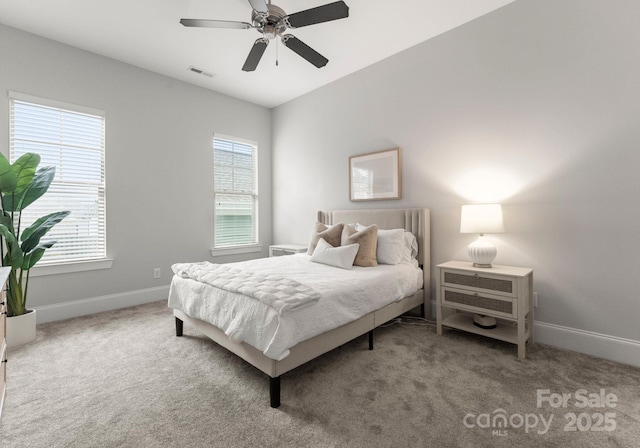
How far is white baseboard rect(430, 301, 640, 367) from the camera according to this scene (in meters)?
2.20

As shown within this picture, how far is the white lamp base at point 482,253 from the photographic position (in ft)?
8.55

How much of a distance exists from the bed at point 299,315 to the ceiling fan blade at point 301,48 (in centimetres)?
182

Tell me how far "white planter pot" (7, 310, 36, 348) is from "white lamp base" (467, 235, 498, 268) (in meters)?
4.11

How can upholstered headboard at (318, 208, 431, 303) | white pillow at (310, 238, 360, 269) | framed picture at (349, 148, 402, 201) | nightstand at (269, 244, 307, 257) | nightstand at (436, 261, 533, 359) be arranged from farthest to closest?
nightstand at (269, 244, 307, 257) < framed picture at (349, 148, 402, 201) < upholstered headboard at (318, 208, 431, 303) < white pillow at (310, 238, 360, 269) < nightstand at (436, 261, 533, 359)

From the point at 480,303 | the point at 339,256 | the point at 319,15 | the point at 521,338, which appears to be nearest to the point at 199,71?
the point at 319,15

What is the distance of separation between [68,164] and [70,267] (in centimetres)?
118

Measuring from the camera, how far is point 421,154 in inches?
133

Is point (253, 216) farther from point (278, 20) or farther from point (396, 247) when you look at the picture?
point (278, 20)

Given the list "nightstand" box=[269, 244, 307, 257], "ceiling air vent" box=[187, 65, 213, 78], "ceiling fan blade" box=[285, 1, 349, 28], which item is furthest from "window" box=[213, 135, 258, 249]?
"ceiling fan blade" box=[285, 1, 349, 28]

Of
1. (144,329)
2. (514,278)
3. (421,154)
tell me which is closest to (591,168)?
(514,278)

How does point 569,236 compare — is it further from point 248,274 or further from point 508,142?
point 248,274

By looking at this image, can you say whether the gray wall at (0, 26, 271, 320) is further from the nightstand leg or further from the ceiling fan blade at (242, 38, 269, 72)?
the nightstand leg

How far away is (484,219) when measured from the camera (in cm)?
258

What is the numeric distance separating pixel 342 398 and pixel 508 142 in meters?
2.67
